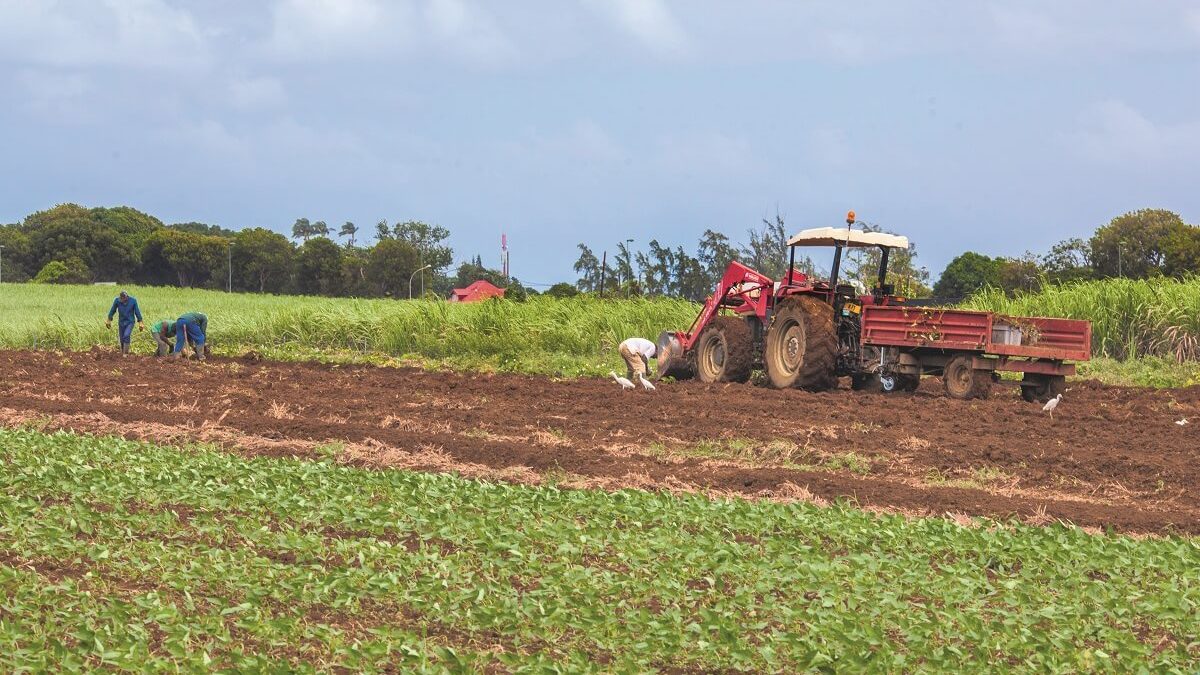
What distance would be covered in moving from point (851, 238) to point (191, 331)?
49.6 ft

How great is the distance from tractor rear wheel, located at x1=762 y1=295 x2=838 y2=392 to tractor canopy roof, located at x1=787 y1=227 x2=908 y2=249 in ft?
2.75

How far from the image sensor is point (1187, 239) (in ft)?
164

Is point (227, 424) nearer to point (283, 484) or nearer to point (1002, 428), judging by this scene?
point (283, 484)

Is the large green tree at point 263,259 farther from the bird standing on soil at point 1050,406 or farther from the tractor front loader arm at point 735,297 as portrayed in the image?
the bird standing on soil at point 1050,406

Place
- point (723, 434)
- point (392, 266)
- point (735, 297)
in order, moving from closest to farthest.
A: point (723, 434)
point (735, 297)
point (392, 266)

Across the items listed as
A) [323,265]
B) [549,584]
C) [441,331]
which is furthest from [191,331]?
[323,265]

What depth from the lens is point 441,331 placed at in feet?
96.9

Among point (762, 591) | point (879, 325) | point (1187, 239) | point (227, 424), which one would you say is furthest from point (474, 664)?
point (1187, 239)

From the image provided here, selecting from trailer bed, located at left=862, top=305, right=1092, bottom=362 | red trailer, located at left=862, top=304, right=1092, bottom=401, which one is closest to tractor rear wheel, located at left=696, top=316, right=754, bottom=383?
red trailer, located at left=862, top=304, right=1092, bottom=401

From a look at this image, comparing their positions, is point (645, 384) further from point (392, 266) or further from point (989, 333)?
point (392, 266)

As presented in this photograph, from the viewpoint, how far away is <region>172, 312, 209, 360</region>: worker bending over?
27594mm

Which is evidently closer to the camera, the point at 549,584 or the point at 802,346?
the point at 549,584

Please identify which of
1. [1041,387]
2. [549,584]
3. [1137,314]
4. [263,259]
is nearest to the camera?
[549,584]

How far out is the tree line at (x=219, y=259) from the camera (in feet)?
258
